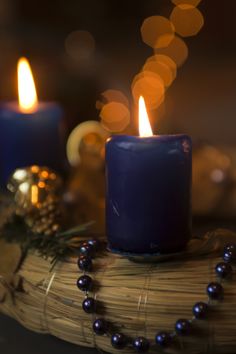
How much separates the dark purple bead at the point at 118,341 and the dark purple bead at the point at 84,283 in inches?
2.2

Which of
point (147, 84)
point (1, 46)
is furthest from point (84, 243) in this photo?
point (1, 46)

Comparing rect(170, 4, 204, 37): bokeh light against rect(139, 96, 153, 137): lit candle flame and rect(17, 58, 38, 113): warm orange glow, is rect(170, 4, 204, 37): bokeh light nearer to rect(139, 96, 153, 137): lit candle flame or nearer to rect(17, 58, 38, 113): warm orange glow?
rect(17, 58, 38, 113): warm orange glow

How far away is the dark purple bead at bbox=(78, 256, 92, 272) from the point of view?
2.06 ft

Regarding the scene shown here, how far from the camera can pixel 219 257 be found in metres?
0.63

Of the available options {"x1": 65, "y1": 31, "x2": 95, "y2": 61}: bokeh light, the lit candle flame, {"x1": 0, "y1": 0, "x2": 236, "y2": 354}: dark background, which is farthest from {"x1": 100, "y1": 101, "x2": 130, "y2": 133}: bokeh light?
{"x1": 65, "y1": 31, "x2": 95, "y2": 61}: bokeh light

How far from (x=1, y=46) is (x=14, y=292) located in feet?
7.91

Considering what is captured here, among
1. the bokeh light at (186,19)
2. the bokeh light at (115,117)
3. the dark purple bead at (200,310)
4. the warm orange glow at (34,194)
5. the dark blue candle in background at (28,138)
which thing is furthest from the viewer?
the bokeh light at (186,19)

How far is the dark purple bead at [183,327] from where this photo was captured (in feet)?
1.89

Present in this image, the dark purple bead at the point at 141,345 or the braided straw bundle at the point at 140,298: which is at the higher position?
the braided straw bundle at the point at 140,298

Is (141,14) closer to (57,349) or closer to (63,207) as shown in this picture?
(63,207)

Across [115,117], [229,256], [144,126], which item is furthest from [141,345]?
[115,117]

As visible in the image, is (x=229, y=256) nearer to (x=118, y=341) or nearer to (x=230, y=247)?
(x=230, y=247)

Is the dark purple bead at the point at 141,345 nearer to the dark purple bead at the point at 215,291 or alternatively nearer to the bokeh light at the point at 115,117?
the dark purple bead at the point at 215,291

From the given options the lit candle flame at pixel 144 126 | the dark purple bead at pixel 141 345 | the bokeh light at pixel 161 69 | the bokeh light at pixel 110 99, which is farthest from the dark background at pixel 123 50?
the dark purple bead at pixel 141 345
